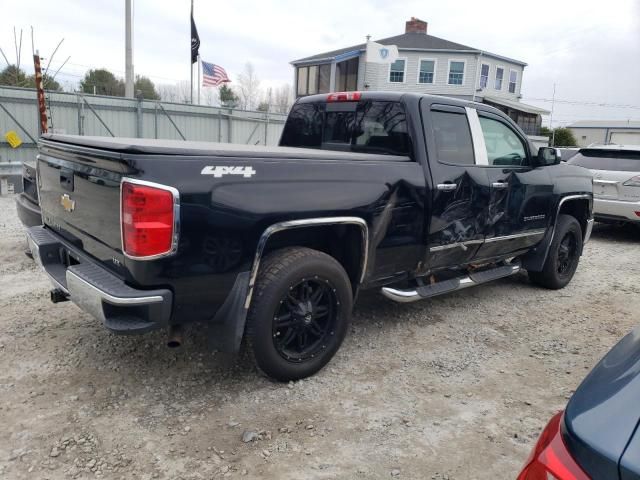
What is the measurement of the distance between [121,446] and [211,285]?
3.14 feet

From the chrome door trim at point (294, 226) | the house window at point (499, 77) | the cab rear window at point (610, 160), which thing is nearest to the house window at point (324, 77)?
the house window at point (499, 77)

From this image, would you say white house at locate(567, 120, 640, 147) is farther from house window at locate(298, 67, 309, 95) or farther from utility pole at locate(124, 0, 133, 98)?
utility pole at locate(124, 0, 133, 98)

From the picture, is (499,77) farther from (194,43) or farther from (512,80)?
(194,43)

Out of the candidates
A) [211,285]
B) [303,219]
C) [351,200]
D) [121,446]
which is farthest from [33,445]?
[351,200]

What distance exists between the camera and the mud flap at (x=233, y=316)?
3.02m

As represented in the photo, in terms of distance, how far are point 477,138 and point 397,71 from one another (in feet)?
94.2

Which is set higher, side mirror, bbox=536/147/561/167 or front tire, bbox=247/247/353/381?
side mirror, bbox=536/147/561/167

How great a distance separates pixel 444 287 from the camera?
436 centimetres

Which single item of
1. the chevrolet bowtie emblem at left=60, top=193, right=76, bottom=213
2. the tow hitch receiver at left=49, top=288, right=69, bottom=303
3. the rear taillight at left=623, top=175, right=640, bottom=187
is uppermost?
the rear taillight at left=623, top=175, right=640, bottom=187

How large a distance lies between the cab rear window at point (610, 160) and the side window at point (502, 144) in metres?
4.66

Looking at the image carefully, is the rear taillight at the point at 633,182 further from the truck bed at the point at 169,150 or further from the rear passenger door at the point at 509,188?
the truck bed at the point at 169,150

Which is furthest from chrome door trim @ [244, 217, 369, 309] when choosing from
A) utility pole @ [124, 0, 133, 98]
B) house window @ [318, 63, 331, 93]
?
house window @ [318, 63, 331, 93]

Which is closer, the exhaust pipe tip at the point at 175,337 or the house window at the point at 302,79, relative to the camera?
the exhaust pipe tip at the point at 175,337

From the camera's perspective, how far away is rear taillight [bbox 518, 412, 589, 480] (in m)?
1.23
